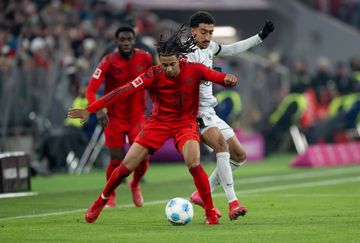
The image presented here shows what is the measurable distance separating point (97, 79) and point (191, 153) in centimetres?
299

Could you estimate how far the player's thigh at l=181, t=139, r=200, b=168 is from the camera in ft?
41.0

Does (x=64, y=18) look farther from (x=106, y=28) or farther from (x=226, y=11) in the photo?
(x=226, y=11)

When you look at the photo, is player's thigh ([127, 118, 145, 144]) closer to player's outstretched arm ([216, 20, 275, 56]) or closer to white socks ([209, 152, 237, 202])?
player's outstretched arm ([216, 20, 275, 56])

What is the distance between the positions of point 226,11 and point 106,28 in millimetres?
8631

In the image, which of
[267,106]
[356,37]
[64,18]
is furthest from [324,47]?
[64,18]

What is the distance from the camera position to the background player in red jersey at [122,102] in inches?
597

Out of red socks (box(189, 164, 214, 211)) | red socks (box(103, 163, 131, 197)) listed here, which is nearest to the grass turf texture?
red socks (box(189, 164, 214, 211))

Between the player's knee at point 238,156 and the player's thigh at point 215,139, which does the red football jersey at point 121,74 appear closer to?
the player's knee at point 238,156

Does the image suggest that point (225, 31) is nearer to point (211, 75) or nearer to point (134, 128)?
point (134, 128)

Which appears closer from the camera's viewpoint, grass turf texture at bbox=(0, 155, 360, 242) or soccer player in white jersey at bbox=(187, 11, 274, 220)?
grass turf texture at bbox=(0, 155, 360, 242)

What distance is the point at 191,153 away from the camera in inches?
493

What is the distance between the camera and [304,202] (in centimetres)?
1553

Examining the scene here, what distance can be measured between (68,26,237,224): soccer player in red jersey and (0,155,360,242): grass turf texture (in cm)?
54

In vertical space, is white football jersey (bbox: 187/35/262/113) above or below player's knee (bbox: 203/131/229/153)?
above
